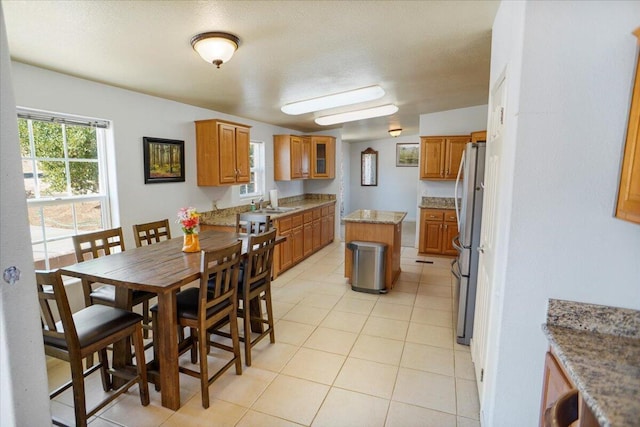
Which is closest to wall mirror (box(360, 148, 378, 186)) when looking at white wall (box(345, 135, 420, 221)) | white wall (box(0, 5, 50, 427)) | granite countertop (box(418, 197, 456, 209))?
white wall (box(345, 135, 420, 221))

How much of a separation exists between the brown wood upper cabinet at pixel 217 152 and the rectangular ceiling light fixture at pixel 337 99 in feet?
2.63

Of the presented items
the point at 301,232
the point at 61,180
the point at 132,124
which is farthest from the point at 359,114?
the point at 61,180

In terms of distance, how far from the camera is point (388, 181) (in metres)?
9.48

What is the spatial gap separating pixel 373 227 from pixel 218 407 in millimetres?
2721

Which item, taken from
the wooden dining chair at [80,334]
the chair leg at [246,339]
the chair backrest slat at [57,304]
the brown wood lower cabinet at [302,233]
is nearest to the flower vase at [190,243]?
the chair leg at [246,339]

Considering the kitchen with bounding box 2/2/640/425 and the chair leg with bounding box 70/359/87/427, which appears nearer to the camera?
the kitchen with bounding box 2/2/640/425

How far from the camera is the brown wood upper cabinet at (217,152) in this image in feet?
13.3

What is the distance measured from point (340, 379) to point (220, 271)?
1.18m

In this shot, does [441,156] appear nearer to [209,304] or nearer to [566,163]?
[566,163]

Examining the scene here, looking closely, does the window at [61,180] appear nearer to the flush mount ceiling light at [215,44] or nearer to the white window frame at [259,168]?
the flush mount ceiling light at [215,44]

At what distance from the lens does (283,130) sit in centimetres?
631

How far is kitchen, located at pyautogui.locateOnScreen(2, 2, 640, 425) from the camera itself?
1372mm

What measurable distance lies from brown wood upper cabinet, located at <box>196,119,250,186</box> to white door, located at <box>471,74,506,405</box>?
3.00 m

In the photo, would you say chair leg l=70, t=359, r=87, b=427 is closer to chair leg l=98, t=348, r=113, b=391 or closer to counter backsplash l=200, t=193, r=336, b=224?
chair leg l=98, t=348, r=113, b=391
